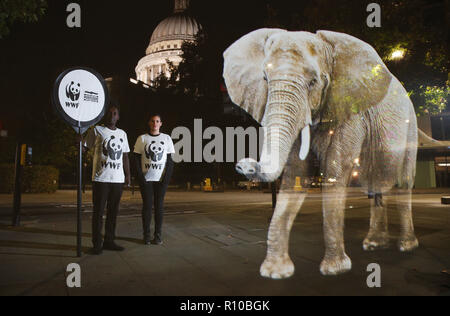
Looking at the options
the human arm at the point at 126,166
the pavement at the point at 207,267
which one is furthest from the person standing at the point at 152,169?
the pavement at the point at 207,267

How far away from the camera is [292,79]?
10.2ft

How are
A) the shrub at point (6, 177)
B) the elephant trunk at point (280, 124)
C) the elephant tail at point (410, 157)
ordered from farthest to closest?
1. the shrub at point (6, 177)
2. the elephant tail at point (410, 157)
3. the elephant trunk at point (280, 124)

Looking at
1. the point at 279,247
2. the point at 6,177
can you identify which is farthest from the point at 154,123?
the point at 6,177

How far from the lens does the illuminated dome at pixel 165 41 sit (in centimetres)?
8794

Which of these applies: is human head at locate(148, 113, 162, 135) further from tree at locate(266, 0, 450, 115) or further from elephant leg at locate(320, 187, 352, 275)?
tree at locate(266, 0, 450, 115)

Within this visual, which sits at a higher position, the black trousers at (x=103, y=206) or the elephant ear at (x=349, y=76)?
the elephant ear at (x=349, y=76)

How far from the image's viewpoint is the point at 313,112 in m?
3.35

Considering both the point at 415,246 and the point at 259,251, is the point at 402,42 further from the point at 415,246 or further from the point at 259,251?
the point at 259,251

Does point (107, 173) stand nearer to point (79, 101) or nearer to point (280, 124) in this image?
point (79, 101)

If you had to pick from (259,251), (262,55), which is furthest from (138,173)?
(262,55)

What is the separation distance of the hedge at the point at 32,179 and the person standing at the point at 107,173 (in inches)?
839

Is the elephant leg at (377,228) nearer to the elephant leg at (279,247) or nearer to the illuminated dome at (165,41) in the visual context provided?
the elephant leg at (279,247)

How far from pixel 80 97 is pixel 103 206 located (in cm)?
153
